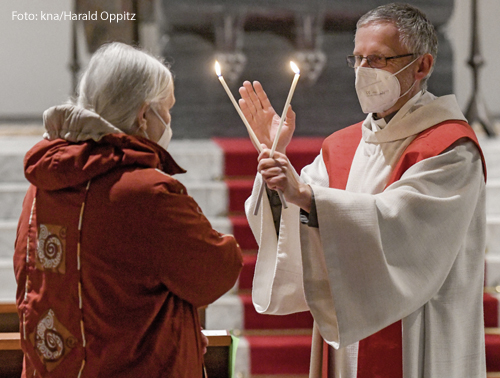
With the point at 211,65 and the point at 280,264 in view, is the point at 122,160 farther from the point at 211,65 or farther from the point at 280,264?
the point at 211,65

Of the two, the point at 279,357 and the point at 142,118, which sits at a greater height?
the point at 142,118

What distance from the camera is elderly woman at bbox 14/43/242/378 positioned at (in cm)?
155

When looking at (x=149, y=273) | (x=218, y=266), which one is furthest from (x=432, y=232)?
(x=149, y=273)

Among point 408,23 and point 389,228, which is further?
point 408,23

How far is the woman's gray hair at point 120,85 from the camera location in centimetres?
164

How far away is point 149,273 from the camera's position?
1578 mm

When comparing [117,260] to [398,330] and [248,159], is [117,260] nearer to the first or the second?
[398,330]

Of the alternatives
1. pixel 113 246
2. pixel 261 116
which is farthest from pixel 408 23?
pixel 113 246

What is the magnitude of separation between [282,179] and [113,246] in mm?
619

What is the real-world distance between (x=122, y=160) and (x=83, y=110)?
18 cm

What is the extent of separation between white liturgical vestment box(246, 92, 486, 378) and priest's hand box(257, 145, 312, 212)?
0.14 ft

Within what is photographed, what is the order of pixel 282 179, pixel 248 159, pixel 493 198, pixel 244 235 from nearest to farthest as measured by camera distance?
pixel 282 179 < pixel 244 235 < pixel 493 198 < pixel 248 159

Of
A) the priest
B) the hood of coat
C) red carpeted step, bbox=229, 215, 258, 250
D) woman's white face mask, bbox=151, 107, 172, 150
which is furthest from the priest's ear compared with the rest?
red carpeted step, bbox=229, 215, 258, 250

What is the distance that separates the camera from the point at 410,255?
202 centimetres
